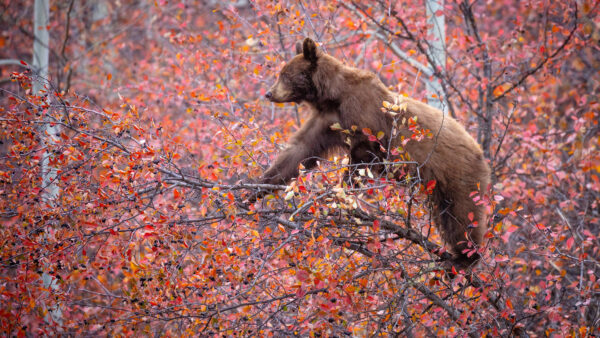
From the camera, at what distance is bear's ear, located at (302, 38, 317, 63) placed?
4746 millimetres

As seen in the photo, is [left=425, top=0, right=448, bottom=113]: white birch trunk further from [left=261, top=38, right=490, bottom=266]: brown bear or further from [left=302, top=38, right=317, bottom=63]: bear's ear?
[left=302, top=38, right=317, bottom=63]: bear's ear

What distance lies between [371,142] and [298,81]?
952mm

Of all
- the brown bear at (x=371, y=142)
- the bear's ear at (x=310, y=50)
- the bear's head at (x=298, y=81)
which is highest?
the bear's ear at (x=310, y=50)

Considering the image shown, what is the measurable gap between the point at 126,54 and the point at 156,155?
1411 cm

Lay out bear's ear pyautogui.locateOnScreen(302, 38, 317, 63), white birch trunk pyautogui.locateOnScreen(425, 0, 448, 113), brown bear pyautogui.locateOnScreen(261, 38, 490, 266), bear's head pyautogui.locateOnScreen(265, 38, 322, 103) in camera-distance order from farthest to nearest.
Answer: white birch trunk pyautogui.locateOnScreen(425, 0, 448, 113)
bear's head pyautogui.locateOnScreen(265, 38, 322, 103)
bear's ear pyautogui.locateOnScreen(302, 38, 317, 63)
brown bear pyautogui.locateOnScreen(261, 38, 490, 266)

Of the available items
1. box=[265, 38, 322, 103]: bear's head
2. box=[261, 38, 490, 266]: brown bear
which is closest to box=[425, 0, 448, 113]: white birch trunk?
box=[261, 38, 490, 266]: brown bear

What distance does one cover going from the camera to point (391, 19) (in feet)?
20.3

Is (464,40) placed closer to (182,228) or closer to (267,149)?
(267,149)

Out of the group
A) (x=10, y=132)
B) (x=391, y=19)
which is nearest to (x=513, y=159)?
(x=391, y=19)

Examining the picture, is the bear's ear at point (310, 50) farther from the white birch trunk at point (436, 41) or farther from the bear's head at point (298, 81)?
the white birch trunk at point (436, 41)

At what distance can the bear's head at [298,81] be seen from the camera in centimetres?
490

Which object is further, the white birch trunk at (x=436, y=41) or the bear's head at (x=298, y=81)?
the white birch trunk at (x=436, y=41)

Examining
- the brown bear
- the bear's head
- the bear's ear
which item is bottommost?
the brown bear

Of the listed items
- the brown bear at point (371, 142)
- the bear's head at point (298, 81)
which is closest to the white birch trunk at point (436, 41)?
the brown bear at point (371, 142)
